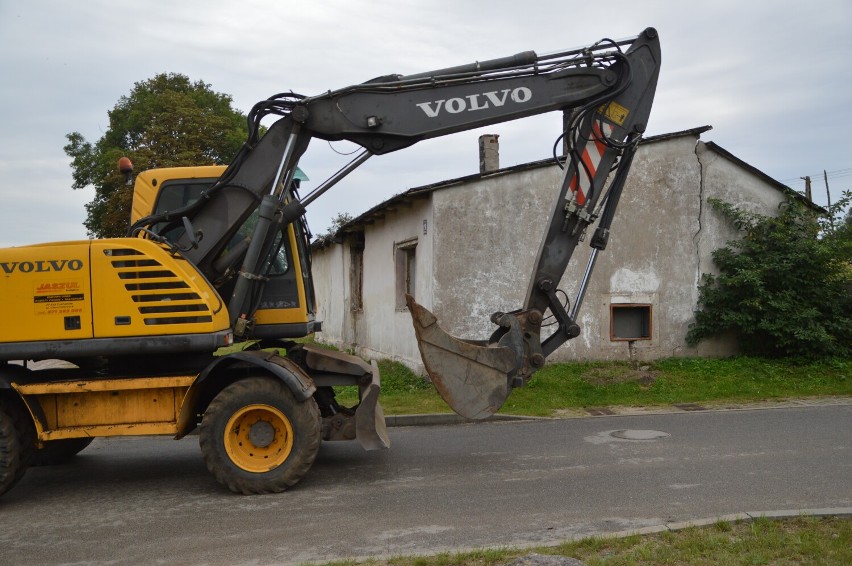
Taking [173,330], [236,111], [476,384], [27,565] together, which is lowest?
[27,565]

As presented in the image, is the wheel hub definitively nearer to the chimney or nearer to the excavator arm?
the excavator arm

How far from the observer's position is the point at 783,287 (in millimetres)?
15227

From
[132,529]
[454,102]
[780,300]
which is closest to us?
[132,529]

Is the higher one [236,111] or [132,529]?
[236,111]

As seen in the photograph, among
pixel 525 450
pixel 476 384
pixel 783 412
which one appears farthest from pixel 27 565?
pixel 783 412

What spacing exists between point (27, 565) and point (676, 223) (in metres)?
12.9

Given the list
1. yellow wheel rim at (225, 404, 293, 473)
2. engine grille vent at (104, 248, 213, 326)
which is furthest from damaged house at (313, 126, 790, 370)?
engine grille vent at (104, 248, 213, 326)

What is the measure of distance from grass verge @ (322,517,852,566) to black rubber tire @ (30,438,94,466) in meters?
5.25

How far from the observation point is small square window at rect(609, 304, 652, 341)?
15.4 metres

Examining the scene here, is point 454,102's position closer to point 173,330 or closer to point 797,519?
point 173,330

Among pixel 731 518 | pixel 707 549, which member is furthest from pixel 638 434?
pixel 707 549

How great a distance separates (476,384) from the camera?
7988 mm

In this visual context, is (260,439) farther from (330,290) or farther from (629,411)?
(330,290)

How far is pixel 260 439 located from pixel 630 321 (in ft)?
31.5
